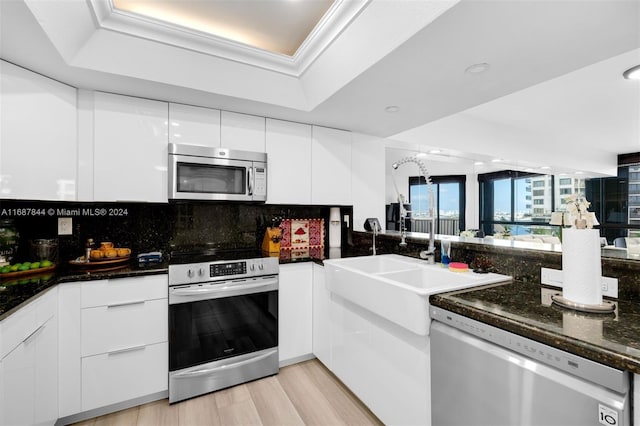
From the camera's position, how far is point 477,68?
1629 mm

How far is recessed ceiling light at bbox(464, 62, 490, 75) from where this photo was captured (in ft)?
5.23

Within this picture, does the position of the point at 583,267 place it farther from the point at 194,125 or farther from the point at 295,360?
the point at 194,125

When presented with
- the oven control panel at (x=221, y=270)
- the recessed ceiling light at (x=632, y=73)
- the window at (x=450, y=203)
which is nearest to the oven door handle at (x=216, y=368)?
the oven control panel at (x=221, y=270)

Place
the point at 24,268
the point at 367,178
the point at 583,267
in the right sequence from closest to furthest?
the point at 583,267, the point at 24,268, the point at 367,178

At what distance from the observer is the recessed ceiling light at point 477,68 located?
159 centimetres

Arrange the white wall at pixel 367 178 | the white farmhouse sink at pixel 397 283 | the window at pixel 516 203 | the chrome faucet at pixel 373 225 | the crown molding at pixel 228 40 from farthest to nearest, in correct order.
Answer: the window at pixel 516 203 → the white wall at pixel 367 178 → the chrome faucet at pixel 373 225 → the crown molding at pixel 228 40 → the white farmhouse sink at pixel 397 283

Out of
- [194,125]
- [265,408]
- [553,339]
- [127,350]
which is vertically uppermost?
[194,125]

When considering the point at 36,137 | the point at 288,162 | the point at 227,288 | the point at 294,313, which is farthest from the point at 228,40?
the point at 294,313

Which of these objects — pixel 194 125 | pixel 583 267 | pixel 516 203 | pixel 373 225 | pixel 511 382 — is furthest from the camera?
pixel 516 203

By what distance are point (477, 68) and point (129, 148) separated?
2.28 meters

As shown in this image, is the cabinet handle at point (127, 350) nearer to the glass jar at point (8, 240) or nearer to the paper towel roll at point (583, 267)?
the glass jar at point (8, 240)

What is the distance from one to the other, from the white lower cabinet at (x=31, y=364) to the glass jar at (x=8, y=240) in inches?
21.3

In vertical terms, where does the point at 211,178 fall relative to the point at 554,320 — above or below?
above

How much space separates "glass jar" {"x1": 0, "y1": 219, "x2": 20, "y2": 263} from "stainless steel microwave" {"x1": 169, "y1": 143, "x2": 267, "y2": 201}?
3.21 feet
